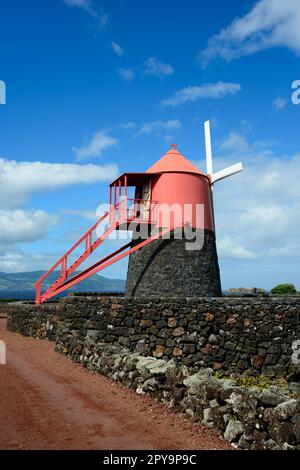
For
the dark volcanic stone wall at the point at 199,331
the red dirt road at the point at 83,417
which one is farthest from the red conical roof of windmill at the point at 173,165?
the red dirt road at the point at 83,417

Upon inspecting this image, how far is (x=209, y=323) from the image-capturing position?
13109 mm

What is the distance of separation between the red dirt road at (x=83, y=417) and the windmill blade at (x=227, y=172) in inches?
519

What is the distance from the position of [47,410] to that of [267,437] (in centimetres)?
429

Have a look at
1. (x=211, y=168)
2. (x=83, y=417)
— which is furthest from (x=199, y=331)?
(x=211, y=168)

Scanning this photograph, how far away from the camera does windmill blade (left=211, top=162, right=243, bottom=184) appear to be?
805 inches

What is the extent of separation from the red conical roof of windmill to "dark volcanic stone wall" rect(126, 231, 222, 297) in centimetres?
340

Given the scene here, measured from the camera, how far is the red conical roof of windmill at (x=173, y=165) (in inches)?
799

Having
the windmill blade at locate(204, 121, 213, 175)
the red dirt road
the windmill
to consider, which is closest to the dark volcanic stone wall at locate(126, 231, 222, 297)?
the windmill

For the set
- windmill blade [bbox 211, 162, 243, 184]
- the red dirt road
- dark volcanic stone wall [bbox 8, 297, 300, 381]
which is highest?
windmill blade [bbox 211, 162, 243, 184]

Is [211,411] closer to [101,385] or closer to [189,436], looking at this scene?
[189,436]

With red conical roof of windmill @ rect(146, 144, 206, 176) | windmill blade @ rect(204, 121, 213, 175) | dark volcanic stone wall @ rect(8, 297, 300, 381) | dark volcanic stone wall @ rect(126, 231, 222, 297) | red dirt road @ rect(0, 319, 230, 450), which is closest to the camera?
red dirt road @ rect(0, 319, 230, 450)

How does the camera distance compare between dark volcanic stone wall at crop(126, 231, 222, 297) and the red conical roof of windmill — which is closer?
dark volcanic stone wall at crop(126, 231, 222, 297)

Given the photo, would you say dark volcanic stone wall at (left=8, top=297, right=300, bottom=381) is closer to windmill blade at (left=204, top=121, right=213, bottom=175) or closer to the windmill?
the windmill

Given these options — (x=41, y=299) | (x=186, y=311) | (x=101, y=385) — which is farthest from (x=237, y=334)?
(x=41, y=299)
